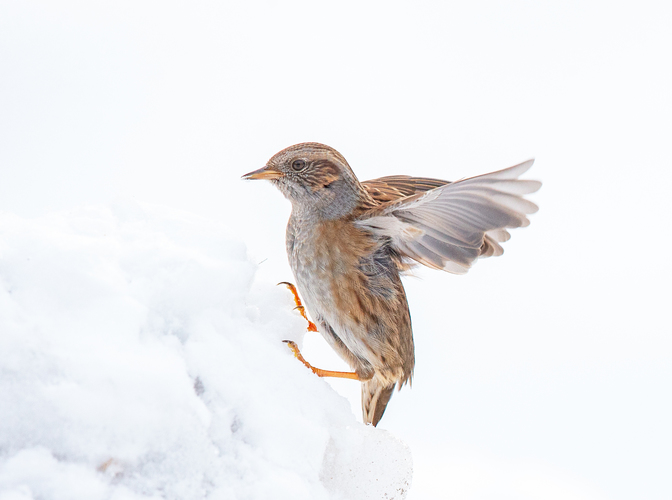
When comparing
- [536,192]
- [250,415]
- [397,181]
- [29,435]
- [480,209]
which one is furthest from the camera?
[397,181]

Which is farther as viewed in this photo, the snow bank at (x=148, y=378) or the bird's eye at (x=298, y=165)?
the bird's eye at (x=298, y=165)

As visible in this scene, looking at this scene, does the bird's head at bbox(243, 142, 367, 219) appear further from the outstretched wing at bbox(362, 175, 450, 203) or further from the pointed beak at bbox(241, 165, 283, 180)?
the outstretched wing at bbox(362, 175, 450, 203)

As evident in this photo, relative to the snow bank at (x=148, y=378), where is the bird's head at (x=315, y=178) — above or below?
above

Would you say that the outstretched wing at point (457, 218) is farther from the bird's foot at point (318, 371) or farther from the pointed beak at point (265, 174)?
the bird's foot at point (318, 371)

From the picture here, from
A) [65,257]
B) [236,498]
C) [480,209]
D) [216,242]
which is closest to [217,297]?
[216,242]

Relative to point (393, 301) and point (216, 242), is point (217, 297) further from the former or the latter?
point (393, 301)

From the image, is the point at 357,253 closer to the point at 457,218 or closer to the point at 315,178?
the point at 315,178

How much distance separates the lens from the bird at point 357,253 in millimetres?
3307

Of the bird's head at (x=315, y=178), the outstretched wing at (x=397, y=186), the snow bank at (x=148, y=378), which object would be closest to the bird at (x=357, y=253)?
the bird's head at (x=315, y=178)

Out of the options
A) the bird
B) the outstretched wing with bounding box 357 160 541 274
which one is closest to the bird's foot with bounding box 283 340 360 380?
the bird

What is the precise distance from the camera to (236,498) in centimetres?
182

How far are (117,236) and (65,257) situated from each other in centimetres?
39

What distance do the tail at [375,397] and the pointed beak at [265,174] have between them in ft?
4.48

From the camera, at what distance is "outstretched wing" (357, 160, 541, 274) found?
9.18ft
